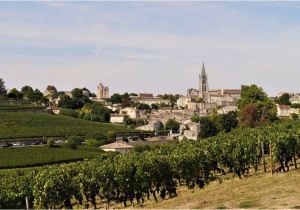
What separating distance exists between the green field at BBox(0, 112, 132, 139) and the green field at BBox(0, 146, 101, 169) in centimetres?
942

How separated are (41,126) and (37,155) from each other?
27689mm

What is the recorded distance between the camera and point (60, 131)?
82875mm

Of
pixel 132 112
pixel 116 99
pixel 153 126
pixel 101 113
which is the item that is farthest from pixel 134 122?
pixel 116 99

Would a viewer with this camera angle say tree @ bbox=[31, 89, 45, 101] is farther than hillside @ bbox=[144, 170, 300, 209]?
Yes

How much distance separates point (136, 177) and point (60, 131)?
56280mm

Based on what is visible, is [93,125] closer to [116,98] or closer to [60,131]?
[60,131]

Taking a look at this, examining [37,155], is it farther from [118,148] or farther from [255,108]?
[255,108]

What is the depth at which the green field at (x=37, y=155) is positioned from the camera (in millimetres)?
54216

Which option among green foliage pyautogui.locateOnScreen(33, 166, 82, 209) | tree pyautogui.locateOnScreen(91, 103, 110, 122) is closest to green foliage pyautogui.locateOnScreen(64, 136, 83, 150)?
green foliage pyautogui.locateOnScreen(33, 166, 82, 209)

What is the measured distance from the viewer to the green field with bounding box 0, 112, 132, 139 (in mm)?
77312

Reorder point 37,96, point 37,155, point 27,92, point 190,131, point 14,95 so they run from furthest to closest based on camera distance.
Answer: point 27,92 < point 37,96 < point 14,95 < point 190,131 < point 37,155

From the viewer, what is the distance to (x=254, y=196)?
21.6 m

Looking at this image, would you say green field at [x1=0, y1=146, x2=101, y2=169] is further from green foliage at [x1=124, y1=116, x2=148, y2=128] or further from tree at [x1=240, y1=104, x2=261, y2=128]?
green foliage at [x1=124, y1=116, x2=148, y2=128]

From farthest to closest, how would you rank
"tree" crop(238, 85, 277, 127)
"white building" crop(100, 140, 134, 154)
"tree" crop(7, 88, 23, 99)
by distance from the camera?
1. "tree" crop(7, 88, 23, 99)
2. "tree" crop(238, 85, 277, 127)
3. "white building" crop(100, 140, 134, 154)
